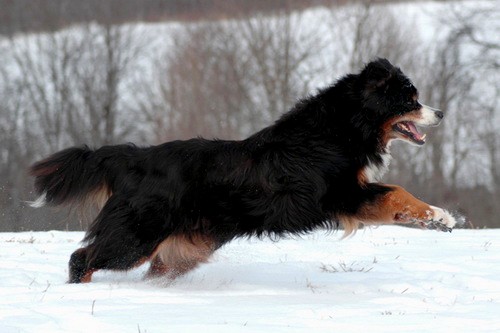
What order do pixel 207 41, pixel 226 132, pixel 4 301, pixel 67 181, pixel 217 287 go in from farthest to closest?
pixel 207 41 < pixel 226 132 < pixel 67 181 < pixel 217 287 < pixel 4 301

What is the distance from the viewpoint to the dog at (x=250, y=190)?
260 inches

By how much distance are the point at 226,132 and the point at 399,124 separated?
85.7 feet

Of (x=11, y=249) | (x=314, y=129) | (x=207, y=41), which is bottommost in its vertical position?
(x=207, y=41)

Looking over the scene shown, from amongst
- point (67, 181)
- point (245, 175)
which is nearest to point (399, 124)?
point (245, 175)

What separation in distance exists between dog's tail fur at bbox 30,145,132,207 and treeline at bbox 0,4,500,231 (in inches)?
830

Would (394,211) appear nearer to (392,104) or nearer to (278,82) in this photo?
(392,104)

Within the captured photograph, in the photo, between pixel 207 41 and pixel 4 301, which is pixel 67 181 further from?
pixel 207 41

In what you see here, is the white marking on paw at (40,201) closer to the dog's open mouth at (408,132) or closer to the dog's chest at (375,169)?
the dog's chest at (375,169)

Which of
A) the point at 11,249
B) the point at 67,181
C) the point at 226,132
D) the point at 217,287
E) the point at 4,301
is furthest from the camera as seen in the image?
the point at 226,132

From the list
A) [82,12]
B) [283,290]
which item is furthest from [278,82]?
[283,290]

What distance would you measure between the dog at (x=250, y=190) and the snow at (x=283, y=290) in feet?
1.05

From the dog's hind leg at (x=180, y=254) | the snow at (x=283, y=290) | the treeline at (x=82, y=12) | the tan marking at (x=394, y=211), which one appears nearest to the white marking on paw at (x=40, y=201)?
the snow at (x=283, y=290)

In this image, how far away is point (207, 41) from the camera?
1399 inches

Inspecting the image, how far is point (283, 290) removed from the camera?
6.46 metres
